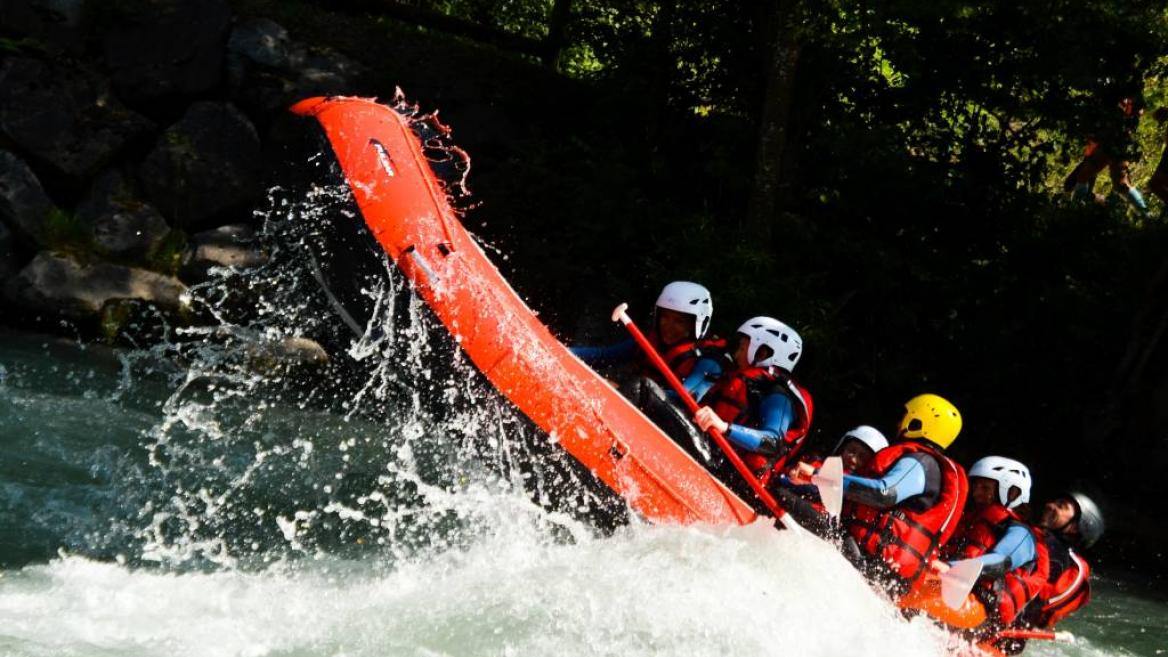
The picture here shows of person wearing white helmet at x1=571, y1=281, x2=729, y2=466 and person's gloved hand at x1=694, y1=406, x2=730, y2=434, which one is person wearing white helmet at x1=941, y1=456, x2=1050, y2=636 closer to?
person's gloved hand at x1=694, y1=406, x2=730, y2=434

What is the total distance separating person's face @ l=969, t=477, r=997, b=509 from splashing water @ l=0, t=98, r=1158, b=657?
749 millimetres

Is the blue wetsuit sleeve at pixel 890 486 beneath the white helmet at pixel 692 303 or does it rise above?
beneath

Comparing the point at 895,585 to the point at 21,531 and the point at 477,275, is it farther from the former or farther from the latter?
the point at 21,531

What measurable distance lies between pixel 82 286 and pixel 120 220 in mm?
869

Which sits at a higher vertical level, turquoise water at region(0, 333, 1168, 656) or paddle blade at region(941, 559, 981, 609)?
paddle blade at region(941, 559, 981, 609)

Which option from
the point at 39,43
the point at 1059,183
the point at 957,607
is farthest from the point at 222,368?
the point at 1059,183

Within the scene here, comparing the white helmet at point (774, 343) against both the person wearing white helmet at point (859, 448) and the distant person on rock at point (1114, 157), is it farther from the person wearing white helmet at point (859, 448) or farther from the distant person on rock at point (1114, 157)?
the distant person on rock at point (1114, 157)

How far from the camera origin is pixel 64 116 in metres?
10.4

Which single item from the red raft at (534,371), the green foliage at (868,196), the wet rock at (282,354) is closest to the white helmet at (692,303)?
the red raft at (534,371)

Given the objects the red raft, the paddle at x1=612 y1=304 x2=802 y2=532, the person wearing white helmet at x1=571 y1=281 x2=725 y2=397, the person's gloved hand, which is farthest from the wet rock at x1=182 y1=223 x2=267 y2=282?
the person's gloved hand

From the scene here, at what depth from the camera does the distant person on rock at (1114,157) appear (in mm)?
9789

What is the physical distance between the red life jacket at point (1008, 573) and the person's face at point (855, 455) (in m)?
0.61

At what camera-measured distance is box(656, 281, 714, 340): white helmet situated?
5957mm

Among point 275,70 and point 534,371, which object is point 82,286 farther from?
point 534,371
